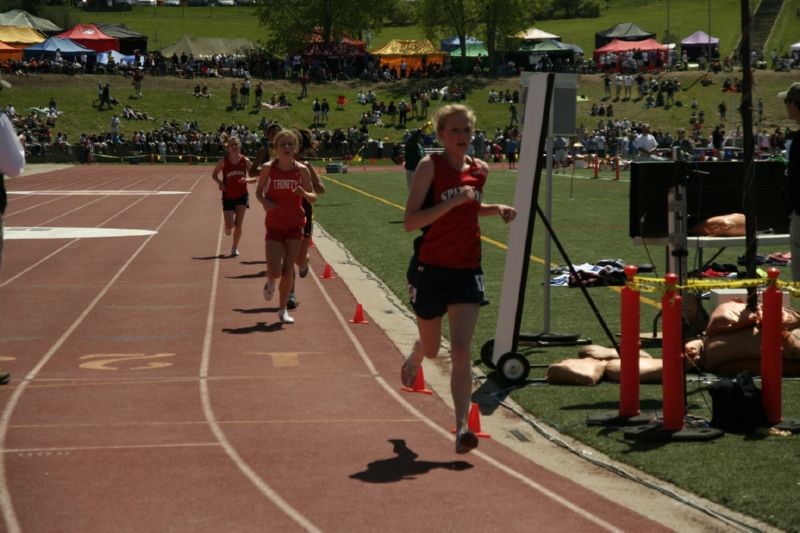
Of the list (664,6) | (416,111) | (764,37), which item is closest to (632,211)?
(416,111)

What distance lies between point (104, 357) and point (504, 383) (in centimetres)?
369

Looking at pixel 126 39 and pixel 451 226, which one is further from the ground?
pixel 126 39

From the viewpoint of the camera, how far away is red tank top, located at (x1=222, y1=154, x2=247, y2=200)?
20438 millimetres

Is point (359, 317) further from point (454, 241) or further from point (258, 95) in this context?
point (258, 95)

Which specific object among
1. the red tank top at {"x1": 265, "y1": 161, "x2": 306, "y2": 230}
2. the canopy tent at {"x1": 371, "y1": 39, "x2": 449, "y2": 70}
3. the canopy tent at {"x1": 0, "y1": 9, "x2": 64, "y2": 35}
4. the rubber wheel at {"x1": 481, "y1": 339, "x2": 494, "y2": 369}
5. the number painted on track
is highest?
the canopy tent at {"x1": 0, "y1": 9, "x2": 64, "y2": 35}

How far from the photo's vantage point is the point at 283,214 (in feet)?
45.2

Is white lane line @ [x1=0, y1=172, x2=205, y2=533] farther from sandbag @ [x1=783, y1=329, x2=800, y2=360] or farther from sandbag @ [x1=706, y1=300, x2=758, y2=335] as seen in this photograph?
sandbag @ [x1=783, y1=329, x2=800, y2=360]

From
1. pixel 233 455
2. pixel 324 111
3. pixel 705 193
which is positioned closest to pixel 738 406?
pixel 233 455

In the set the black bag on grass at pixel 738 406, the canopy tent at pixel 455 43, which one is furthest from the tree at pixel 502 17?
the black bag on grass at pixel 738 406

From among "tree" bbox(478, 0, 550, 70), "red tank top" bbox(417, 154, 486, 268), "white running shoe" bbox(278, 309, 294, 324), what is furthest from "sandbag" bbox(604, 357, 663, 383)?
"tree" bbox(478, 0, 550, 70)

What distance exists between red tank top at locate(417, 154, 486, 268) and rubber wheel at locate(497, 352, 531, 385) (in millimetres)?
2444

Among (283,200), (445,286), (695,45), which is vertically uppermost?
(695,45)

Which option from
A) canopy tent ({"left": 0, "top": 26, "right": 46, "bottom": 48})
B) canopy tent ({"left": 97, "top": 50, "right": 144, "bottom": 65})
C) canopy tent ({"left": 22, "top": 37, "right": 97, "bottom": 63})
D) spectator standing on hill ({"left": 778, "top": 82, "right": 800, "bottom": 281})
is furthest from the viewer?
canopy tent ({"left": 0, "top": 26, "right": 46, "bottom": 48})

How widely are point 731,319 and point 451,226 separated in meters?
3.45
